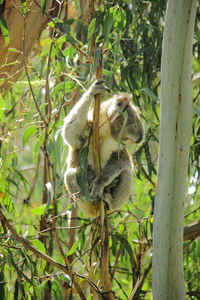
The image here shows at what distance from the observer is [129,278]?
4.74 meters

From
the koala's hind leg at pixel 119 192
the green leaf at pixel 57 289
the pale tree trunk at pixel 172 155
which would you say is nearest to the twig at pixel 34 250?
the green leaf at pixel 57 289

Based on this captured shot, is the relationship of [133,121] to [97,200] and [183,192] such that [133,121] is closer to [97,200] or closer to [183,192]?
[97,200]

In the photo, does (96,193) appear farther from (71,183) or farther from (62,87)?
(62,87)

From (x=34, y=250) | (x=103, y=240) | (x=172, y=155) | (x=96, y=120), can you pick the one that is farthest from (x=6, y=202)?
(x=172, y=155)

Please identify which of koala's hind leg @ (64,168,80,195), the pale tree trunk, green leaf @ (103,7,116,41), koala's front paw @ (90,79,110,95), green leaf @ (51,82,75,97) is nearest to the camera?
the pale tree trunk

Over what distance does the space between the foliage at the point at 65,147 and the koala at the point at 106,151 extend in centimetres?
8

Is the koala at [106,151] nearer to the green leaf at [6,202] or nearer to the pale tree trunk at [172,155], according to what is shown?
the green leaf at [6,202]

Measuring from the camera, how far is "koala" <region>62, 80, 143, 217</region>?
10.9 feet

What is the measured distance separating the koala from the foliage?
0.27ft

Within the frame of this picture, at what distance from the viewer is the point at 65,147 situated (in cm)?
359

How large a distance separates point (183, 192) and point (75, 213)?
1.85 m

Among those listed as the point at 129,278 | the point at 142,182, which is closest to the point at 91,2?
the point at 142,182

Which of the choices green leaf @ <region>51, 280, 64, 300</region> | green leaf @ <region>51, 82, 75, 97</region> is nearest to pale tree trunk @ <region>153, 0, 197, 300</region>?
green leaf @ <region>51, 280, 64, 300</region>

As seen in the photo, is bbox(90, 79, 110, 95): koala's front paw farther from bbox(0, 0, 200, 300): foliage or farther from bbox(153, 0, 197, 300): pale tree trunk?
bbox(153, 0, 197, 300): pale tree trunk
